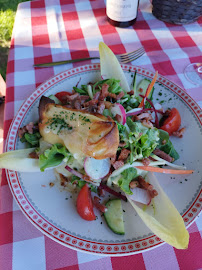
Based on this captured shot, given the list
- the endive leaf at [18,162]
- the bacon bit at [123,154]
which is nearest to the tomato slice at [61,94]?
the endive leaf at [18,162]

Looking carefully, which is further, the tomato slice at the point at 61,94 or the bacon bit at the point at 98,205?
the tomato slice at the point at 61,94

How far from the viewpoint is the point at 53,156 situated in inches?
65.6

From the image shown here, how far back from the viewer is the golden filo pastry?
1549 millimetres

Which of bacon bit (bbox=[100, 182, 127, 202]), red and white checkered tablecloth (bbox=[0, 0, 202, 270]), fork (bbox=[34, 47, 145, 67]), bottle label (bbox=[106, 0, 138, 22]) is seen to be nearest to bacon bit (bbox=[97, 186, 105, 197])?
bacon bit (bbox=[100, 182, 127, 202])

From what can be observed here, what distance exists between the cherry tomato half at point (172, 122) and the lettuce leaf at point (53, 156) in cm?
83

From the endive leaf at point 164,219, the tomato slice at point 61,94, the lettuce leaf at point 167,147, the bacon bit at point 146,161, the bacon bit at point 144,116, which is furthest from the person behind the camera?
the tomato slice at point 61,94

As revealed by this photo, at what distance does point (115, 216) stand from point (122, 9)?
6.94 feet

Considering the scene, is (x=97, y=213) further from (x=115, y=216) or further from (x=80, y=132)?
(x=80, y=132)

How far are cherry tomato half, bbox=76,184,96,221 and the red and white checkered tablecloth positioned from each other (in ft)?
0.79

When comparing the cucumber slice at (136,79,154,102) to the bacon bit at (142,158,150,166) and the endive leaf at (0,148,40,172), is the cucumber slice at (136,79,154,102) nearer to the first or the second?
the bacon bit at (142,158,150,166)

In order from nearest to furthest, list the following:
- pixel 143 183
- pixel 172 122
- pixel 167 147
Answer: pixel 143 183 < pixel 167 147 < pixel 172 122

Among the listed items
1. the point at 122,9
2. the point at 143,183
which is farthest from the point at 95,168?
the point at 122,9

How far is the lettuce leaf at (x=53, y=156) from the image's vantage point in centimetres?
161

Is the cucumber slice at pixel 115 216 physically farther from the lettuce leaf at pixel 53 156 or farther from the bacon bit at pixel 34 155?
the bacon bit at pixel 34 155
